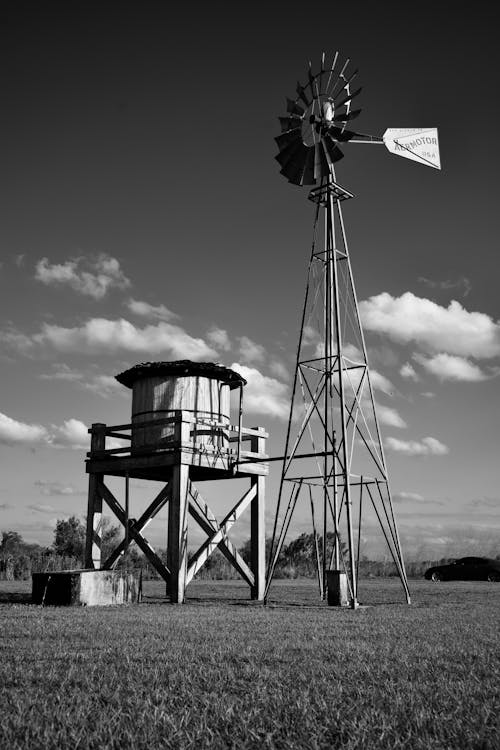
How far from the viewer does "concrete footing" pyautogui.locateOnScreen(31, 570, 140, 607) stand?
17828 mm

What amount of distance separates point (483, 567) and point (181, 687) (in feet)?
114

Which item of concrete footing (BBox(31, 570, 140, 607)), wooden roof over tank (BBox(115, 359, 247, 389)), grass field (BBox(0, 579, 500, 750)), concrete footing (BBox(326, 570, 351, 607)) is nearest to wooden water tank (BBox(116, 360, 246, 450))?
wooden roof over tank (BBox(115, 359, 247, 389))

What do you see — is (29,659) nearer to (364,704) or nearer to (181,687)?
(181,687)

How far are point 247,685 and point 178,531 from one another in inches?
513

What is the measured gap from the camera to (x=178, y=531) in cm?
2002

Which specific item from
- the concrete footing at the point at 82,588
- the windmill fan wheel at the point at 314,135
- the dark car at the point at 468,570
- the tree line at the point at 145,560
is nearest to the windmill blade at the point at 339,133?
the windmill fan wheel at the point at 314,135

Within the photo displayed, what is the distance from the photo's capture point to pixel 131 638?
1046cm

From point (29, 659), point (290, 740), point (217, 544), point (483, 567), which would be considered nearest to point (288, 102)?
point (217, 544)

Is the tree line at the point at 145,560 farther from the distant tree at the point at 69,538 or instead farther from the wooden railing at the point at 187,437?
the wooden railing at the point at 187,437

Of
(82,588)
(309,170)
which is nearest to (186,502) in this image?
(82,588)

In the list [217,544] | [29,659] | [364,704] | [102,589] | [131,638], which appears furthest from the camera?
[217,544]

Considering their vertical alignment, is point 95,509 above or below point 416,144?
below

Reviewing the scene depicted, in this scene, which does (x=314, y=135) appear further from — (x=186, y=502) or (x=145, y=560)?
(x=145, y=560)

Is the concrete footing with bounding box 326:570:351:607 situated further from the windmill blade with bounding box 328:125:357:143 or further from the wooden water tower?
the windmill blade with bounding box 328:125:357:143
